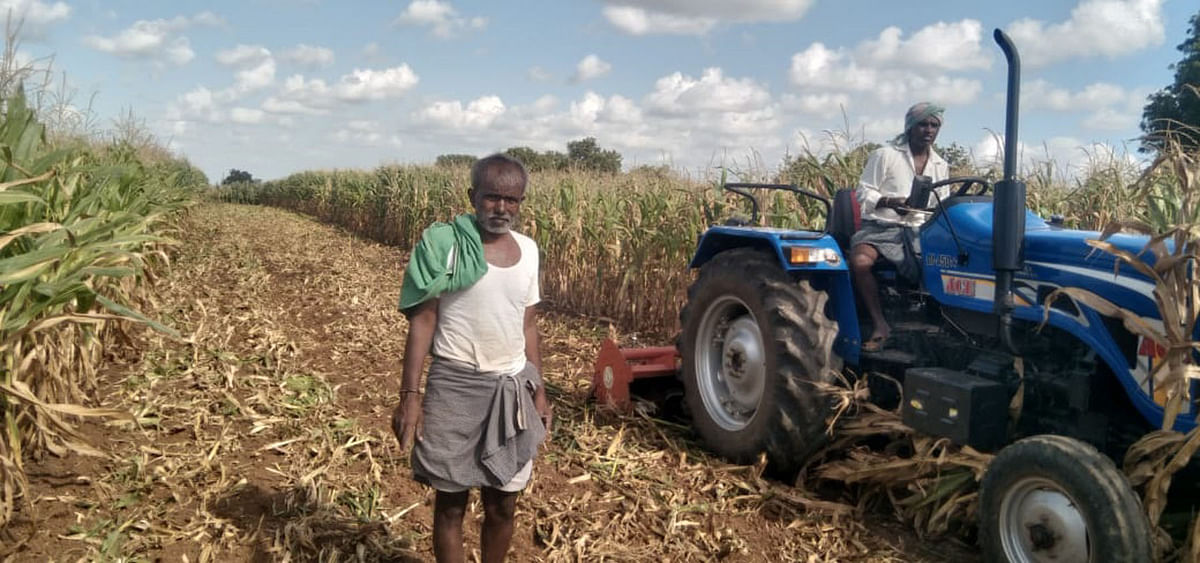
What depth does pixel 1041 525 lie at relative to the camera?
2.55 meters

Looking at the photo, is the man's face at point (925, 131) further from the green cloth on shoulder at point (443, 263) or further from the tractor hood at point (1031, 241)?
the green cloth on shoulder at point (443, 263)

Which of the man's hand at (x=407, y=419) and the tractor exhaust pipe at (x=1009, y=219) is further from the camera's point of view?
the tractor exhaust pipe at (x=1009, y=219)

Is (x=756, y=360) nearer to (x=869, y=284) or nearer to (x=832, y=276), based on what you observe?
(x=832, y=276)

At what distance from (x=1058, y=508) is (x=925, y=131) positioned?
2.33 m

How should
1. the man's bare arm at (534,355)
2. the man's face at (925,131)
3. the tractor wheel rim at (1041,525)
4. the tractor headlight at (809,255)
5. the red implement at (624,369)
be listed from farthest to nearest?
the red implement at (624,369) < the man's face at (925,131) < the tractor headlight at (809,255) < the man's bare arm at (534,355) < the tractor wheel rim at (1041,525)

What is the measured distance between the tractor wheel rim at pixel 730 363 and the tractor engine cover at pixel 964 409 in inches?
34.0

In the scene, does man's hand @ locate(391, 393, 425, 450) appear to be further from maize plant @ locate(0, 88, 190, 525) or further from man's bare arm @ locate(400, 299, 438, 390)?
maize plant @ locate(0, 88, 190, 525)

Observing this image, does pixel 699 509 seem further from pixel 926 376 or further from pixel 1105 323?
pixel 1105 323

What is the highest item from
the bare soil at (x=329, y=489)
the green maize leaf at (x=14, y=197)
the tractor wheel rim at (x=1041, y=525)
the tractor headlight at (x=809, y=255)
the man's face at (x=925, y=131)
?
the man's face at (x=925, y=131)

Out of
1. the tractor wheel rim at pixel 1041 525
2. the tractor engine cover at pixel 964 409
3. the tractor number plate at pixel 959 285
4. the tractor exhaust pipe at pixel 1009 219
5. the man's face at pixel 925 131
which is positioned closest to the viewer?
the tractor wheel rim at pixel 1041 525

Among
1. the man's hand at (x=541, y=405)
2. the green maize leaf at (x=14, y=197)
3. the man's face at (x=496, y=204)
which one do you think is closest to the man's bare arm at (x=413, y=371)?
the man's face at (x=496, y=204)

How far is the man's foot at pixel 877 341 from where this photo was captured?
12.2 feet

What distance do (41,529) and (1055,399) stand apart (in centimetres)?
365

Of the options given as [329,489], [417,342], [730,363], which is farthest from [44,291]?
[730,363]
